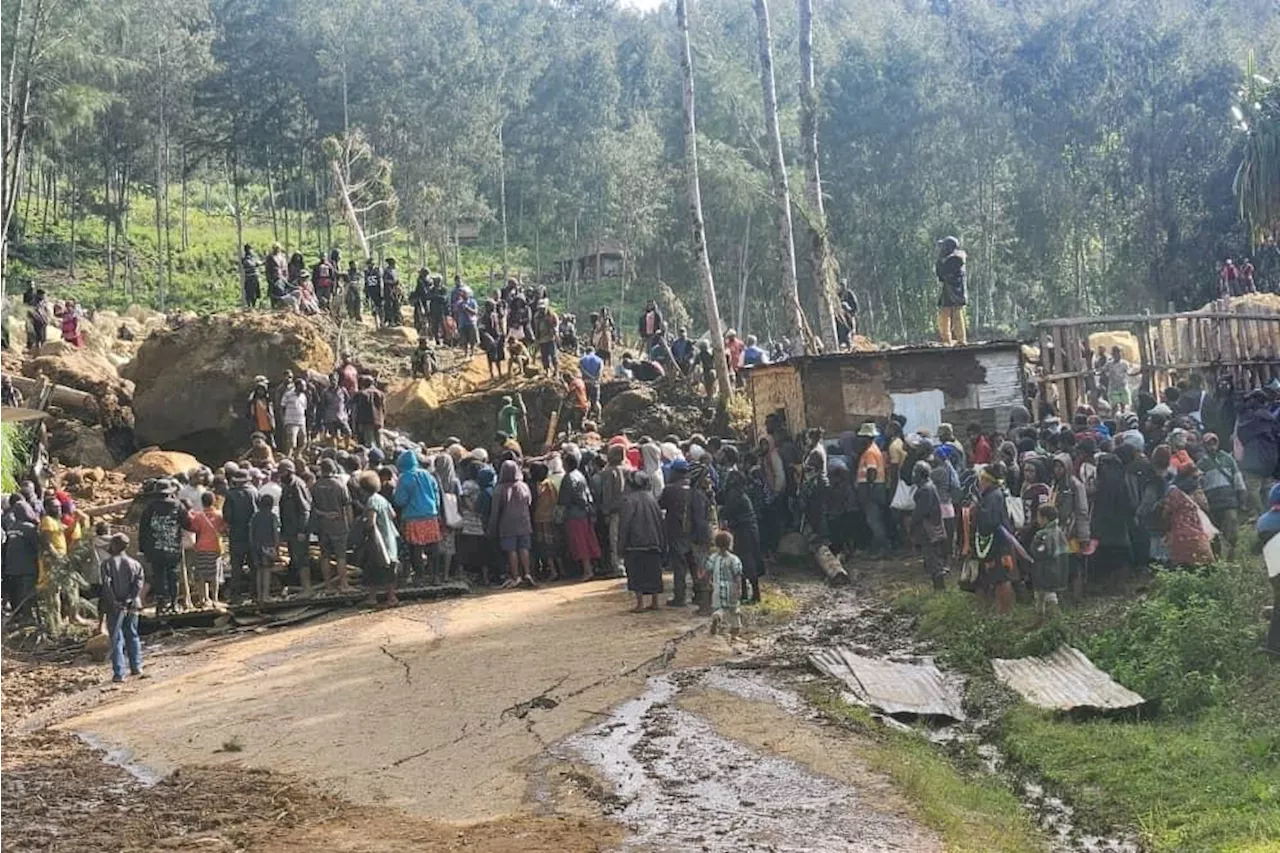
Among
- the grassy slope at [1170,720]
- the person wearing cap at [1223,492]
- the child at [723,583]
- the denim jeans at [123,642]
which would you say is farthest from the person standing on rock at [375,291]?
the person wearing cap at [1223,492]

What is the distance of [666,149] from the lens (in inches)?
2383

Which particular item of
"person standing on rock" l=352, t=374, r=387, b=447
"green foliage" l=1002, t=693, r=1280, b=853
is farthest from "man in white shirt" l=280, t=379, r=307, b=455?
"green foliage" l=1002, t=693, r=1280, b=853

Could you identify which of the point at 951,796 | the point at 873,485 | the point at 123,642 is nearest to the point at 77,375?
the point at 123,642

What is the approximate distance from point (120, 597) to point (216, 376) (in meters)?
13.5

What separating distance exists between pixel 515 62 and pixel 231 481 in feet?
159

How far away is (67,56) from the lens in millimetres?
38781

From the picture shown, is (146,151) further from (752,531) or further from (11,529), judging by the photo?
(752,531)

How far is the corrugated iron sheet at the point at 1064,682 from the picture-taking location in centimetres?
1086

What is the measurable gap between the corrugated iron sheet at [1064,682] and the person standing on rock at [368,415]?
1346 centimetres

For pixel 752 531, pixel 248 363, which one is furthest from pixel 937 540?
pixel 248 363

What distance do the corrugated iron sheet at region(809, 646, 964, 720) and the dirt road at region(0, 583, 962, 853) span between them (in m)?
0.66

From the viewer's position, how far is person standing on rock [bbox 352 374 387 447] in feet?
77.3

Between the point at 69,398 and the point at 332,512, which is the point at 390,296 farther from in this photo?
the point at 332,512

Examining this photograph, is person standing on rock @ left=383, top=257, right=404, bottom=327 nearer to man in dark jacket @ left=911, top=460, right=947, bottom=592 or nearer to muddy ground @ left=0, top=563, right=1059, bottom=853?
muddy ground @ left=0, top=563, right=1059, bottom=853
